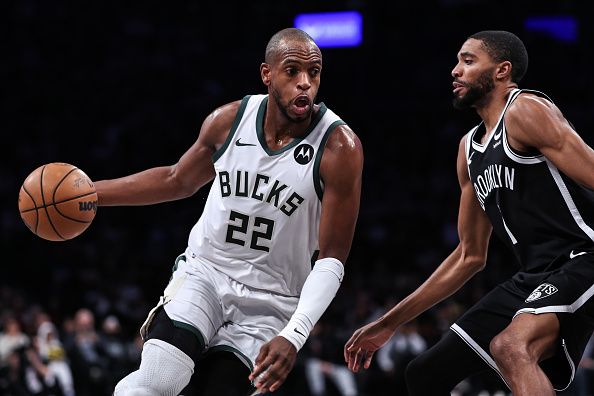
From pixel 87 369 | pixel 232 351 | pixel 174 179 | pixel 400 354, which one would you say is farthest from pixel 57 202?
pixel 400 354

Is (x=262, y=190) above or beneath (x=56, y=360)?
above

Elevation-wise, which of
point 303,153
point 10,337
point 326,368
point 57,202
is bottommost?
point 326,368

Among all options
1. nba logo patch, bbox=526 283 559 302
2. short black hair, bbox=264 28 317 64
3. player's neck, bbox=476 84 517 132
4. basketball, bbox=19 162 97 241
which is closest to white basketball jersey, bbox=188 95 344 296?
short black hair, bbox=264 28 317 64

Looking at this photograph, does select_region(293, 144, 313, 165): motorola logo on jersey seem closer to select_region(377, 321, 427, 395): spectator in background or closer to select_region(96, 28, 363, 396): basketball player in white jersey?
select_region(96, 28, 363, 396): basketball player in white jersey

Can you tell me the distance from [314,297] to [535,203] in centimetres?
110

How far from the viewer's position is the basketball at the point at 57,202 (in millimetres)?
4309

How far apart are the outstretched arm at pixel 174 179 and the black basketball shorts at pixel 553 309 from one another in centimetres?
151

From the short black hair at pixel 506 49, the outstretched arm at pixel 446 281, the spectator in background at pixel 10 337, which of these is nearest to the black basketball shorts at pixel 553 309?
the outstretched arm at pixel 446 281

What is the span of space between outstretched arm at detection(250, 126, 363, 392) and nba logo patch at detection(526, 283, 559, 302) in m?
0.86

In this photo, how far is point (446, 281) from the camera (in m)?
4.64

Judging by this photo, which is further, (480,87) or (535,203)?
(480,87)

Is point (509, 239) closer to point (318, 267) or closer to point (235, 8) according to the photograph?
point (318, 267)

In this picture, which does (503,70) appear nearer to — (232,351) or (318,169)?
(318,169)

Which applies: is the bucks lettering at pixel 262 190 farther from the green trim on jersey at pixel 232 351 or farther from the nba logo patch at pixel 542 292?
the nba logo patch at pixel 542 292
